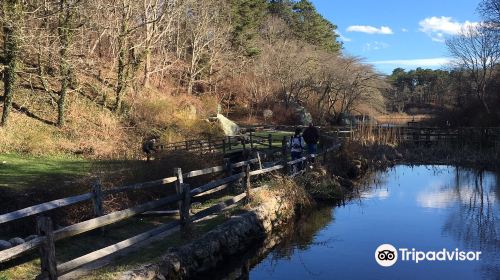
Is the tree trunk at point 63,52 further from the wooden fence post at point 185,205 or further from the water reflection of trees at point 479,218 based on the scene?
the water reflection of trees at point 479,218

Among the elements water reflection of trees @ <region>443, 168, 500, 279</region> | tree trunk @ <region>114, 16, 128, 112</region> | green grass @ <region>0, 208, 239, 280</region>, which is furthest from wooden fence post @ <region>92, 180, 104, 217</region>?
tree trunk @ <region>114, 16, 128, 112</region>

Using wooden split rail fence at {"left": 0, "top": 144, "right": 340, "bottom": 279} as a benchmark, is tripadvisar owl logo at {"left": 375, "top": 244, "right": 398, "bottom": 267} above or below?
→ below

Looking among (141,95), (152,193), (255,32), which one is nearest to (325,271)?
(152,193)

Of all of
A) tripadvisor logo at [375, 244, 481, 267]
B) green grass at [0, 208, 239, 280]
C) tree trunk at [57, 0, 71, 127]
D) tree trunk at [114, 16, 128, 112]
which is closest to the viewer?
green grass at [0, 208, 239, 280]

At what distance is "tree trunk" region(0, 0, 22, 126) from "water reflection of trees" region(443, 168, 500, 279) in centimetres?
1812

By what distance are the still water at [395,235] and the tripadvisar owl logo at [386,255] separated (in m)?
0.16

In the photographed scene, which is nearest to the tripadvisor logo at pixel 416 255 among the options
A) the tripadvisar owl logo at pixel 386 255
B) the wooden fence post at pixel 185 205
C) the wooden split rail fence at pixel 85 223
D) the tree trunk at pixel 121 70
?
the tripadvisar owl logo at pixel 386 255

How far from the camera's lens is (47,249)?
5.93 metres

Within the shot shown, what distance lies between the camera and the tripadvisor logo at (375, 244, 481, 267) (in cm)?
1003

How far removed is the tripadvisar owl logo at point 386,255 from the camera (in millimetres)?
9866

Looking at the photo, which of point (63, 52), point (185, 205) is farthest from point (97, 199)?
point (63, 52)

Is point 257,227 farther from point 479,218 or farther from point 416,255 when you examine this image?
point 479,218

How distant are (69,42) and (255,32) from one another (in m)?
36.0

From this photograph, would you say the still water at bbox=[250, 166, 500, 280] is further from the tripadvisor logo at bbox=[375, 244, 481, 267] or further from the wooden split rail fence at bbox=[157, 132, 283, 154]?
the wooden split rail fence at bbox=[157, 132, 283, 154]
